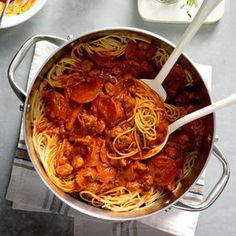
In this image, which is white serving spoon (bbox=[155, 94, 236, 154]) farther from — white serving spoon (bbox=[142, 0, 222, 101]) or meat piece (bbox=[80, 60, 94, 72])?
meat piece (bbox=[80, 60, 94, 72])

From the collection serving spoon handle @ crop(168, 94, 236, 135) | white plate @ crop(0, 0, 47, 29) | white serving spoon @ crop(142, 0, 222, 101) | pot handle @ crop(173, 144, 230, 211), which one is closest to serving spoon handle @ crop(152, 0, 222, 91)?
white serving spoon @ crop(142, 0, 222, 101)

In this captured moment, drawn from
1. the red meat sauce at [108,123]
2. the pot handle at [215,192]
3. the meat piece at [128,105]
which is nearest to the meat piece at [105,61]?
the red meat sauce at [108,123]

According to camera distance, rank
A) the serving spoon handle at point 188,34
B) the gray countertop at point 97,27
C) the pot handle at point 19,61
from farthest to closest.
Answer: the gray countertop at point 97,27 → the pot handle at point 19,61 → the serving spoon handle at point 188,34

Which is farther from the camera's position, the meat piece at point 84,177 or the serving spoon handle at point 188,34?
the meat piece at point 84,177

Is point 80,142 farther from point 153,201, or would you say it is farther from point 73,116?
point 153,201

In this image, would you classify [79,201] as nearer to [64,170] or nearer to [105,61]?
[64,170]

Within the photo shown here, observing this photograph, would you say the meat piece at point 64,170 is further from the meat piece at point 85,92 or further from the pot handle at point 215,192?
the pot handle at point 215,192

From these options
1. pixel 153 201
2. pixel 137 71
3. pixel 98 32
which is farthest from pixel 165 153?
pixel 98 32

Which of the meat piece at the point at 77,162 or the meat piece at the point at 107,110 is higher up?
the meat piece at the point at 107,110
